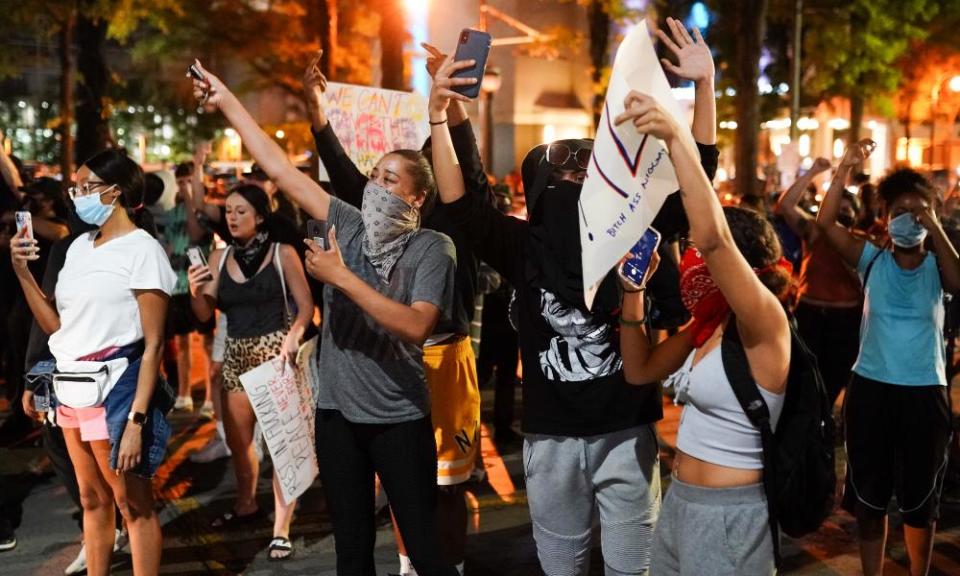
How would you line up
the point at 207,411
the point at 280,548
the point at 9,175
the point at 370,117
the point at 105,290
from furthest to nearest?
the point at 207,411 → the point at 9,175 → the point at 370,117 → the point at 280,548 → the point at 105,290

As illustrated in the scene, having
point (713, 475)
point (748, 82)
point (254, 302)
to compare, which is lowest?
point (713, 475)

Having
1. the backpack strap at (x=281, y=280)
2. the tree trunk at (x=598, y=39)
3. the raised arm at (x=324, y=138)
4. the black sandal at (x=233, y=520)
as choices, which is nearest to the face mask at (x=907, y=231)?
the raised arm at (x=324, y=138)

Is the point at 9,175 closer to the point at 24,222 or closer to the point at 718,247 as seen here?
the point at 24,222

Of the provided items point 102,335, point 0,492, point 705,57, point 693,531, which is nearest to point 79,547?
point 0,492

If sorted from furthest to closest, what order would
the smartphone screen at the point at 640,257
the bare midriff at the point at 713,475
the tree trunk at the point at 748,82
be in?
the tree trunk at the point at 748,82 → the bare midriff at the point at 713,475 → the smartphone screen at the point at 640,257

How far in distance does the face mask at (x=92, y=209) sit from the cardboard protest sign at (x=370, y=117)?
2.72 meters

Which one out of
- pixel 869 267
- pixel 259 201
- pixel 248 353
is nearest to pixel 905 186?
pixel 869 267

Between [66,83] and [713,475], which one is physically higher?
[66,83]

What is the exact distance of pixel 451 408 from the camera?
15.0 ft

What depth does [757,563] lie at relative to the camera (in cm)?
Result: 291

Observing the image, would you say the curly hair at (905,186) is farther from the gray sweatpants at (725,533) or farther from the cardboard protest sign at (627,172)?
the cardboard protest sign at (627,172)

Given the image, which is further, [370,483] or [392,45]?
[392,45]

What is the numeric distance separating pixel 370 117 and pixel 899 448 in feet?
13.2

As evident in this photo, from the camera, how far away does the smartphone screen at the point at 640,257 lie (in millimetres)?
2830
